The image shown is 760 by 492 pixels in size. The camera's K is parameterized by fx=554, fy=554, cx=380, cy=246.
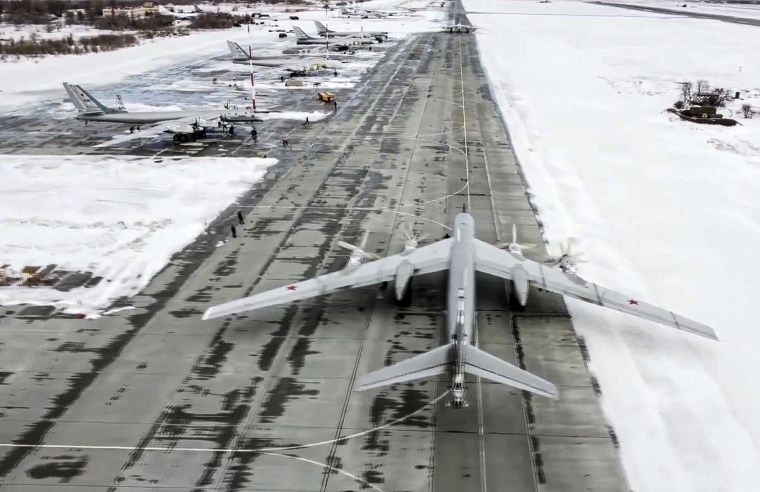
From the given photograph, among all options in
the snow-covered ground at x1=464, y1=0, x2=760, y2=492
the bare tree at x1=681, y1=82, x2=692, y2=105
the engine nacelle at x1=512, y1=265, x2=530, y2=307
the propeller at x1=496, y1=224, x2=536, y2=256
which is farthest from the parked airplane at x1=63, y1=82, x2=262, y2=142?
the bare tree at x1=681, y1=82, x2=692, y2=105

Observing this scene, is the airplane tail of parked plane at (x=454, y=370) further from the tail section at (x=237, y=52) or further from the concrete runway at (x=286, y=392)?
the tail section at (x=237, y=52)

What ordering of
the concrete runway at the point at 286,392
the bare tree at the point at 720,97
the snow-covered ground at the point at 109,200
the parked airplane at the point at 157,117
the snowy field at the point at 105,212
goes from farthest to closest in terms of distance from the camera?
the bare tree at the point at 720,97, the parked airplane at the point at 157,117, the snow-covered ground at the point at 109,200, the snowy field at the point at 105,212, the concrete runway at the point at 286,392

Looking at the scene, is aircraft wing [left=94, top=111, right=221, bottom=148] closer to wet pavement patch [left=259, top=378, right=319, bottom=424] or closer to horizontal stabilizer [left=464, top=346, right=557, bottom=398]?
wet pavement patch [left=259, top=378, right=319, bottom=424]

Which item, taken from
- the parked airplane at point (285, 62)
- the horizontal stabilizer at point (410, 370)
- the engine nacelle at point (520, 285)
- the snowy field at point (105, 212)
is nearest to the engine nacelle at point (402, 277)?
the engine nacelle at point (520, 285)

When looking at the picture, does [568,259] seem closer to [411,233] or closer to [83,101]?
[411,233]

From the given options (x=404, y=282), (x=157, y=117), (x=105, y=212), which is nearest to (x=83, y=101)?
(x=157, y=117)
